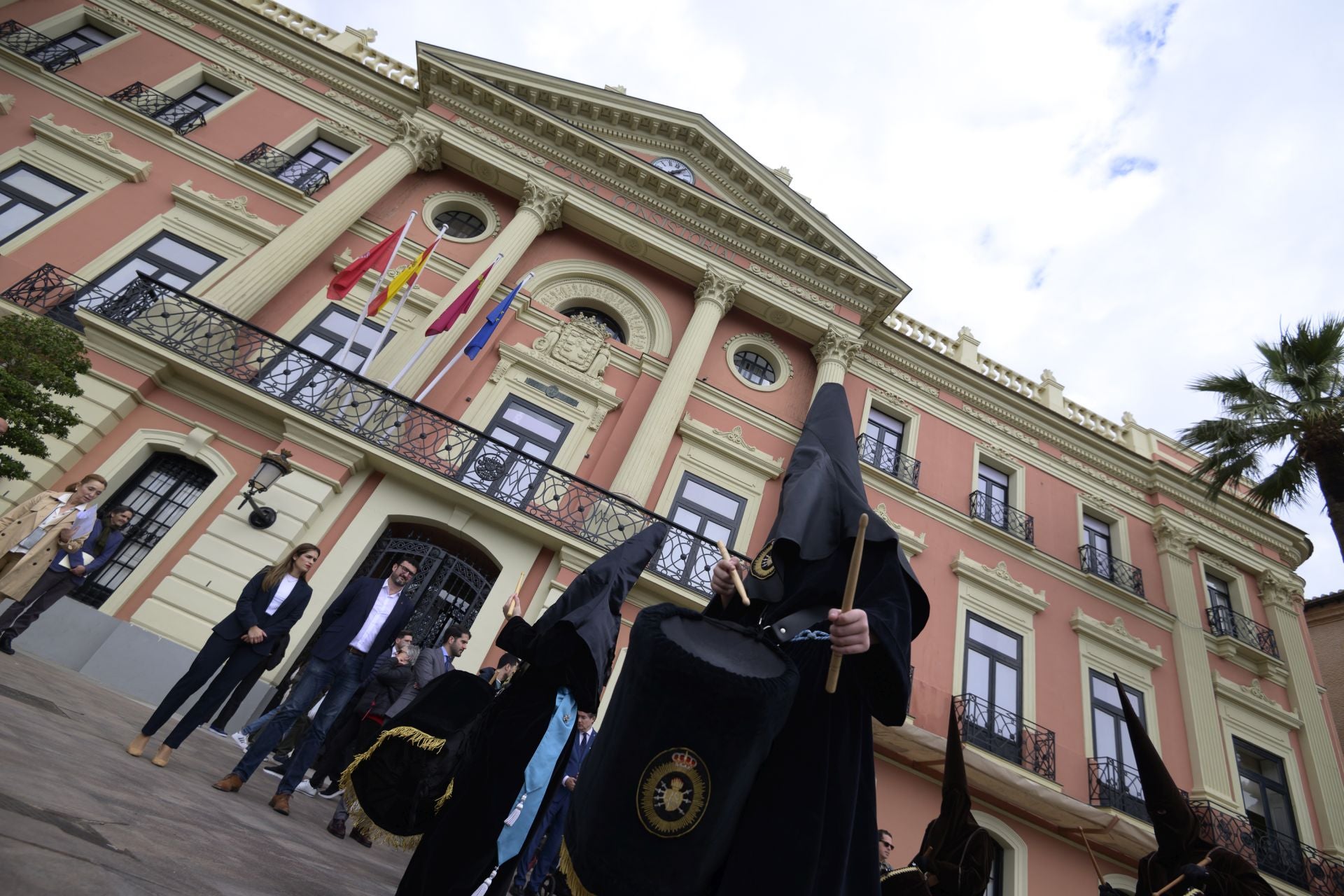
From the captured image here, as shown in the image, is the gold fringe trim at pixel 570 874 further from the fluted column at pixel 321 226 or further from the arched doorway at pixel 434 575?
the fluted column at pixel 321 226

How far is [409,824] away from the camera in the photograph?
3043mm

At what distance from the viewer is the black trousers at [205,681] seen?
4.79 m

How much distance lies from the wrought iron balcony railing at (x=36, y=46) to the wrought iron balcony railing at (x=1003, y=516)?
22.9m

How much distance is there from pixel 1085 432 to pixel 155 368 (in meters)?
21.0

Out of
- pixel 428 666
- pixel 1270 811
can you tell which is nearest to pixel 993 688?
pixel 1270 811

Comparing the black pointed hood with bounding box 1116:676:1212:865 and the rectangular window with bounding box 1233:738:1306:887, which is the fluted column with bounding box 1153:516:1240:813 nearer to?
the rectangular window with bounding box 1233:738:1306:887

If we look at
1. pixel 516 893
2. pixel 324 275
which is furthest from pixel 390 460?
pixel 516 893

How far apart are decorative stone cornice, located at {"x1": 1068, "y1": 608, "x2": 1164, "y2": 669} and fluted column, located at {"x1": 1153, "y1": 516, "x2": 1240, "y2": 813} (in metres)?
0.74

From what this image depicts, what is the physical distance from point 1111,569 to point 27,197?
2474 centimetres

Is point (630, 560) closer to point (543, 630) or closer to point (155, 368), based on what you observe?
point (543, 630)

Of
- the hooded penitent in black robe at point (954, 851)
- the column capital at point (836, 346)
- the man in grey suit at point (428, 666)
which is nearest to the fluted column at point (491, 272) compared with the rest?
the column capital at point (836, 346)

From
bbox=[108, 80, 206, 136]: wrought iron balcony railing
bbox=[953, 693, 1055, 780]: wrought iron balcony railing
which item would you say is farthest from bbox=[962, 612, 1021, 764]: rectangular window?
bbox=[108, 80, 206, 136]: wrought iron balcony railing

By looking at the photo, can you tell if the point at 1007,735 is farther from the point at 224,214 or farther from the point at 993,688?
the point at 224,214

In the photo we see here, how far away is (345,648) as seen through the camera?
5.71 metres
